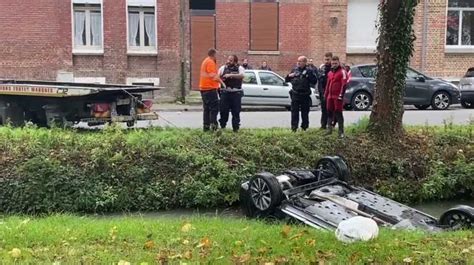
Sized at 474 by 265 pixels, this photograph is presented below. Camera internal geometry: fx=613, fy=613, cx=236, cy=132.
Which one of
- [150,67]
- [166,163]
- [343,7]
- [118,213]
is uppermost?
[343,7]

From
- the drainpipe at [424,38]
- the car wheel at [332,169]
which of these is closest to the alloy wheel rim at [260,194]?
the car wheel at [332,169]

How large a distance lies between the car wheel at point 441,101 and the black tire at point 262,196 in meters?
16.9

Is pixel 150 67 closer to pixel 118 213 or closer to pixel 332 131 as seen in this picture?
pixel 332 131

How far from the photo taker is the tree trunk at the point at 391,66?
11586 mm

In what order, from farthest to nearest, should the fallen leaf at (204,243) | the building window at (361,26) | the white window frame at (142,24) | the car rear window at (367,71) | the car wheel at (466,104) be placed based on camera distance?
the building window at (361,26), the white window frame at (142,24), the car wheel at (466,104), the car rear window at (367,71), the fallen leaf at (204,243)

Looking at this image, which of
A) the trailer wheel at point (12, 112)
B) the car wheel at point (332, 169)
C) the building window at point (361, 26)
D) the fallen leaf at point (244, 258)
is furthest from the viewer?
the building window at point (361, 26)

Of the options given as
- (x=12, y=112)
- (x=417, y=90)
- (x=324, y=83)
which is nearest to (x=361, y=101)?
(x=417, y=90)

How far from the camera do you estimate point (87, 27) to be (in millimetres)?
26266

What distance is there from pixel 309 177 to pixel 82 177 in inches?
140

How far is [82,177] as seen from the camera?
31.4 feet

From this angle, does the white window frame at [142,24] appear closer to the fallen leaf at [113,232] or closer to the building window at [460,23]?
the building window at [460,23]

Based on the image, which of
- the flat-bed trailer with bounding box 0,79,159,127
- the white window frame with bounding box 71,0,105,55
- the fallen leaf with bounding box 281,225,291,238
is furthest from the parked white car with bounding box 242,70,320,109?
the fallen leaf with bounding box 281,225,291,238

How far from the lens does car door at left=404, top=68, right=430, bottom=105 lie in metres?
23.1

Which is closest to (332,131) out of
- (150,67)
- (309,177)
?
(309,177)
